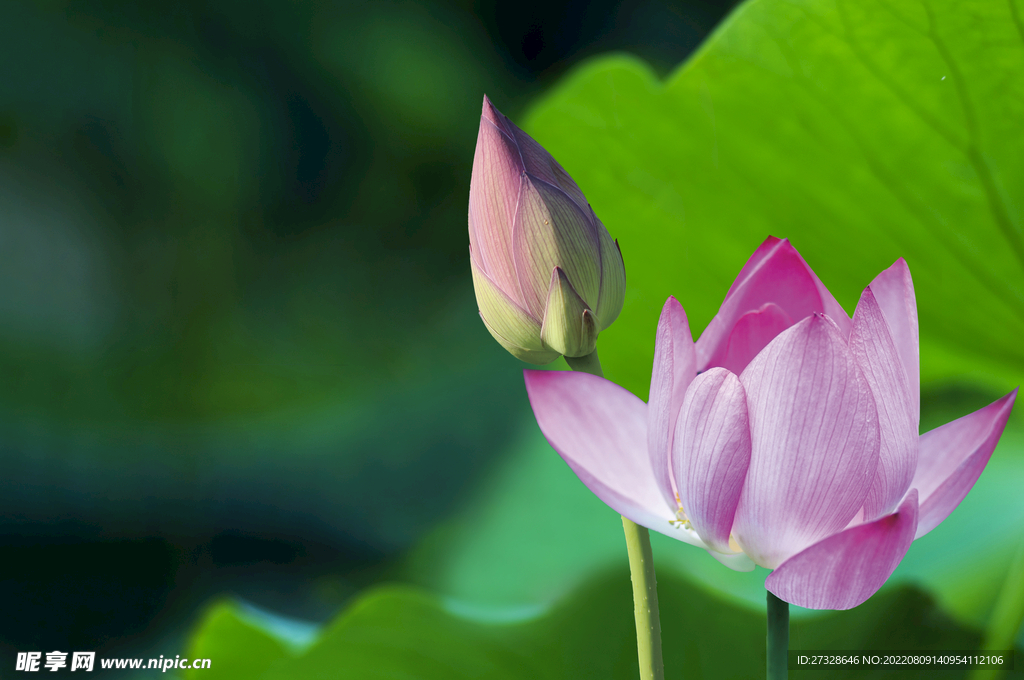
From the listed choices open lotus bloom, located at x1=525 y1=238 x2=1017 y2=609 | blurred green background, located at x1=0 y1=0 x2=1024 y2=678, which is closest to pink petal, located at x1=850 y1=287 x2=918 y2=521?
open lotus bloom, located at x1=525 y1=238 x2=1017 y2=609

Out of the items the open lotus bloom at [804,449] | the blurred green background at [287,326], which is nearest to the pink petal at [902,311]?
the open lotus bloom at [804,449]

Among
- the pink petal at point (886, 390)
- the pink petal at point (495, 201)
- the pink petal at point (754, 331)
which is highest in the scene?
the pink petal at point (495, 201)

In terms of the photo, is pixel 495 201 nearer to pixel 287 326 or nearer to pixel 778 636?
pixel 778 636

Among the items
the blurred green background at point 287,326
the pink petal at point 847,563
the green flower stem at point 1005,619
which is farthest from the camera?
the blurred green background at point 287,326

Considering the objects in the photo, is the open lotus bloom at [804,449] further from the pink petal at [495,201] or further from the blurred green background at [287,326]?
the blurred green background at [287,326]

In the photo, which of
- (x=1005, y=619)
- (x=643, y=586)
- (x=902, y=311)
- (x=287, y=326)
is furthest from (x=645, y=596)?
(x=287, y=326)

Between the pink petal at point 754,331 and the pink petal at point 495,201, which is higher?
the pink petal at point 495,201

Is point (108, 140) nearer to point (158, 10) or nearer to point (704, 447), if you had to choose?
point (158, 10)
